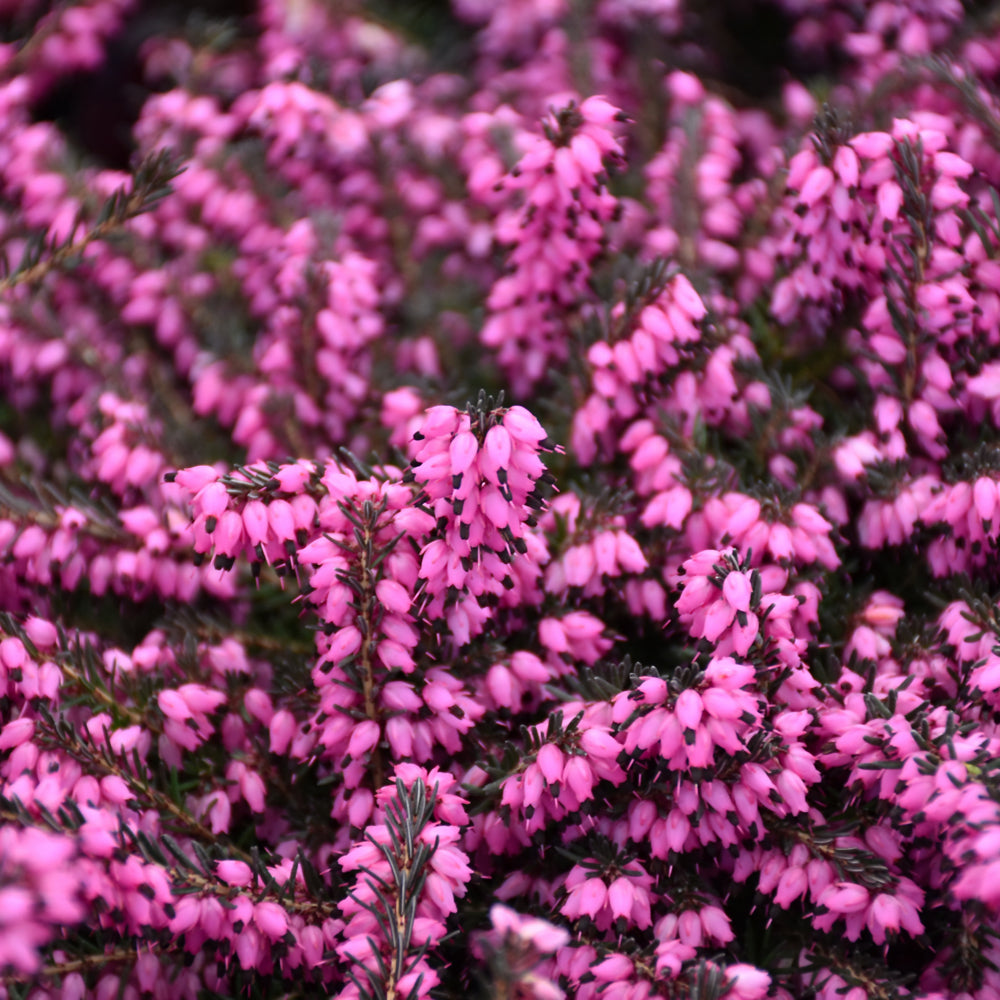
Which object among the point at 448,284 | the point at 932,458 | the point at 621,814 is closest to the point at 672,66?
the point at 448,284

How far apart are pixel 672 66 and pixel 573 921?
8.60 feet

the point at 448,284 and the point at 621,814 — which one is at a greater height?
the point at 448,284

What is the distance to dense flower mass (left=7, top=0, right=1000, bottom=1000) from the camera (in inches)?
56.4

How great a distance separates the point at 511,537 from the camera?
1.42 m

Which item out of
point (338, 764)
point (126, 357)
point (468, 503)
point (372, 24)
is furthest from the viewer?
point (372, 24)

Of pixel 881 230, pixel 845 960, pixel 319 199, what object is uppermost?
pixel 881 230

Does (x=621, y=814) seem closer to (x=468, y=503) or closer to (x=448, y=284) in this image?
(x=468, y=503)

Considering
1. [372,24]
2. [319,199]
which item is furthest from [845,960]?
[372,24]

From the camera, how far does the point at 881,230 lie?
193 cm

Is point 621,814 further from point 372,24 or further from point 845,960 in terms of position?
point 372,24

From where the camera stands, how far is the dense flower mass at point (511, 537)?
4.70ft

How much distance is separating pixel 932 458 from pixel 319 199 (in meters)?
1.89

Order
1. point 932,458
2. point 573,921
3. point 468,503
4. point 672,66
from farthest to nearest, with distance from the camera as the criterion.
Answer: point 672,66
point 932,458
point 573,921
point 468,503

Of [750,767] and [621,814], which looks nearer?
[750,767]
